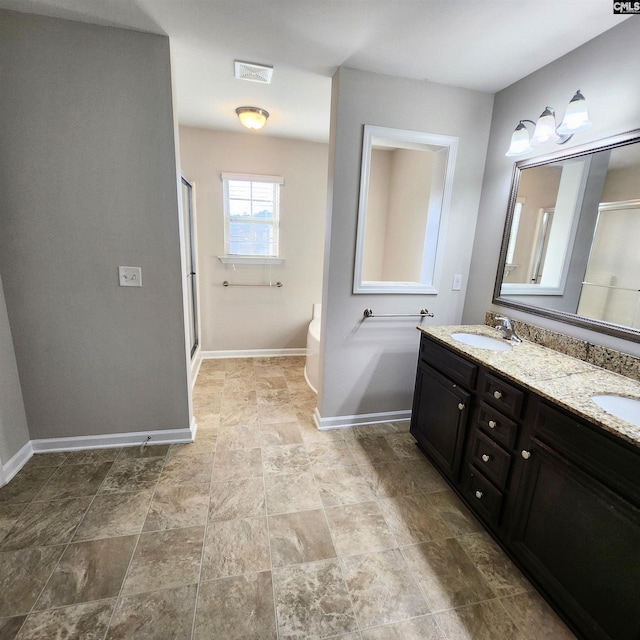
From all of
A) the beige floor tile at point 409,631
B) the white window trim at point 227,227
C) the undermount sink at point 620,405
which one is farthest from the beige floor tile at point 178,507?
the white window trim at point 227,227

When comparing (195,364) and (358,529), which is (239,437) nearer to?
(358,529)

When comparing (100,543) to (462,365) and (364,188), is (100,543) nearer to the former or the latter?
(462,365)

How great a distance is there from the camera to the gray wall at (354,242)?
2.13 meters

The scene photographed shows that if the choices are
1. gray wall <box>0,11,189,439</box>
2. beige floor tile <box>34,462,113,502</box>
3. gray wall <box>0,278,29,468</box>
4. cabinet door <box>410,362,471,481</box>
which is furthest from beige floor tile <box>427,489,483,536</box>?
gray wall <box>0,278,29,468</box>

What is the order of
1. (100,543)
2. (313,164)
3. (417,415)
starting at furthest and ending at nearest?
(313,164) < (417,415) < (100,543)

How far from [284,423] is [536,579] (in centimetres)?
175

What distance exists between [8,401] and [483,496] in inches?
108

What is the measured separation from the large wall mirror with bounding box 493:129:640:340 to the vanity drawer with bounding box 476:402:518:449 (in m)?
0.68

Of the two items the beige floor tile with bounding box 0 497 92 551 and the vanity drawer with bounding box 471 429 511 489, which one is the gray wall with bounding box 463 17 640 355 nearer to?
the vanity drawer with bounding box 471 429 511 489

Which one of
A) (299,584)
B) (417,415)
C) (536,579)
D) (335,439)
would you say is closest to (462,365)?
(417,415)

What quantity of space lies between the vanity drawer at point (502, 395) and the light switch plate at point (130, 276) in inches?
82.7

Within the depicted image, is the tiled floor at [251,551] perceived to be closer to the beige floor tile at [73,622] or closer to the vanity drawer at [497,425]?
the beige floor tile at [73,622]

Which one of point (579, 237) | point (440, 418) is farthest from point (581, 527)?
point (579, 237)

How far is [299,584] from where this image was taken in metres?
1.38
